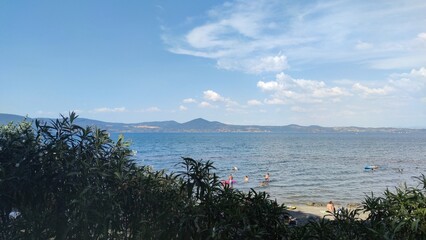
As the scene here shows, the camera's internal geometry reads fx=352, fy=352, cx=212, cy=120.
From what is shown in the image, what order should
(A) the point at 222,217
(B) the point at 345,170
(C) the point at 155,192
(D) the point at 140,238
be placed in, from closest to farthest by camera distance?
(A) the point at 222,217, (D) the point at 140,238, (C) the point at 155,192, (B) the point at 345,170

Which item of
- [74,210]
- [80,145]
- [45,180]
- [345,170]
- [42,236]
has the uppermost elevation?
[80,145]

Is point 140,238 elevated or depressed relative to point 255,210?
depressed

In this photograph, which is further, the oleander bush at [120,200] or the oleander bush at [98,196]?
the oleander bush at [98,196]

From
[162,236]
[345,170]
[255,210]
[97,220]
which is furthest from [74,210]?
[345,170]

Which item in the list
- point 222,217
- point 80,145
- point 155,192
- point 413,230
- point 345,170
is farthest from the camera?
point 345,170

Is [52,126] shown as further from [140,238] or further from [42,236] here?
[140,238]

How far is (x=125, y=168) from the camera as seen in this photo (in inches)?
183

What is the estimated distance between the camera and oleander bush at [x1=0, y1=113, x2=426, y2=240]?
11.8 ft

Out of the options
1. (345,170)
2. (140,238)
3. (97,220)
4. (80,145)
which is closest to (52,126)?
(80,145)

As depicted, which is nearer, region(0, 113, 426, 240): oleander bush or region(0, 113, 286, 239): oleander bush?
region(0, 113, 426, 240): oleander bush

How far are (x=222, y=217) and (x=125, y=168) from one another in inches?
62.6

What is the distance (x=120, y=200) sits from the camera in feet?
Result: 14.1

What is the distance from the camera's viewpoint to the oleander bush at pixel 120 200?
142 inches

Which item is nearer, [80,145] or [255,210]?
[255,210]
